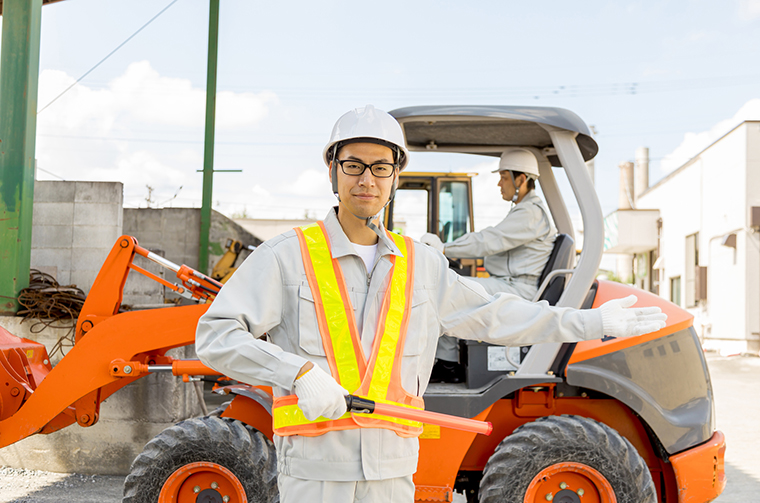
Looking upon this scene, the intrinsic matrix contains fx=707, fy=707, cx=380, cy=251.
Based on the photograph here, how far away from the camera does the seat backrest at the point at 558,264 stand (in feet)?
14.5

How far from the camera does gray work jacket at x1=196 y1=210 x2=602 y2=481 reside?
6.45 ft

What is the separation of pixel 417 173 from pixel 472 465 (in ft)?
17.3

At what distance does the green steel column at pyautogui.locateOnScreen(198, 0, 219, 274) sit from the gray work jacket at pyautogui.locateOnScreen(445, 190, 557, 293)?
23.9 ft

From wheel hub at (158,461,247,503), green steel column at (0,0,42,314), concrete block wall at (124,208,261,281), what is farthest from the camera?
concrete block wall at (124,208,261,281)

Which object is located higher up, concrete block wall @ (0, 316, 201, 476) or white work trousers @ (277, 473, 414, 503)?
white work trousers @ (277, 473, 414, 503)

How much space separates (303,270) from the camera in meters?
2.14

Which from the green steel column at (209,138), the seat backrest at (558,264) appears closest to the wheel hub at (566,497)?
the seat backrest at (558,264)

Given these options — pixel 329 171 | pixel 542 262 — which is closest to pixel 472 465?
pixel 542 262

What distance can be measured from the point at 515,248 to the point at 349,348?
108 inches

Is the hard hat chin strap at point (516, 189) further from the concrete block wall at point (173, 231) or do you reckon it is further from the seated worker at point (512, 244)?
the concrete block wall at point (173, 231)

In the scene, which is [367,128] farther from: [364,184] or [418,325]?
[418,325]

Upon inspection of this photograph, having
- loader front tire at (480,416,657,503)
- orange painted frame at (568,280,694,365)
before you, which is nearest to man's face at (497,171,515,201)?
orange painted frame at (568,280,694,365)

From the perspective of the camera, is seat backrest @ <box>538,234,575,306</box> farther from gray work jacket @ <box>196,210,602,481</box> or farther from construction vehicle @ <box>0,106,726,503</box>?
gray work jacket @ <box>196,210,602,481</box>

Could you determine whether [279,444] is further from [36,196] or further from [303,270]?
[36,196]
